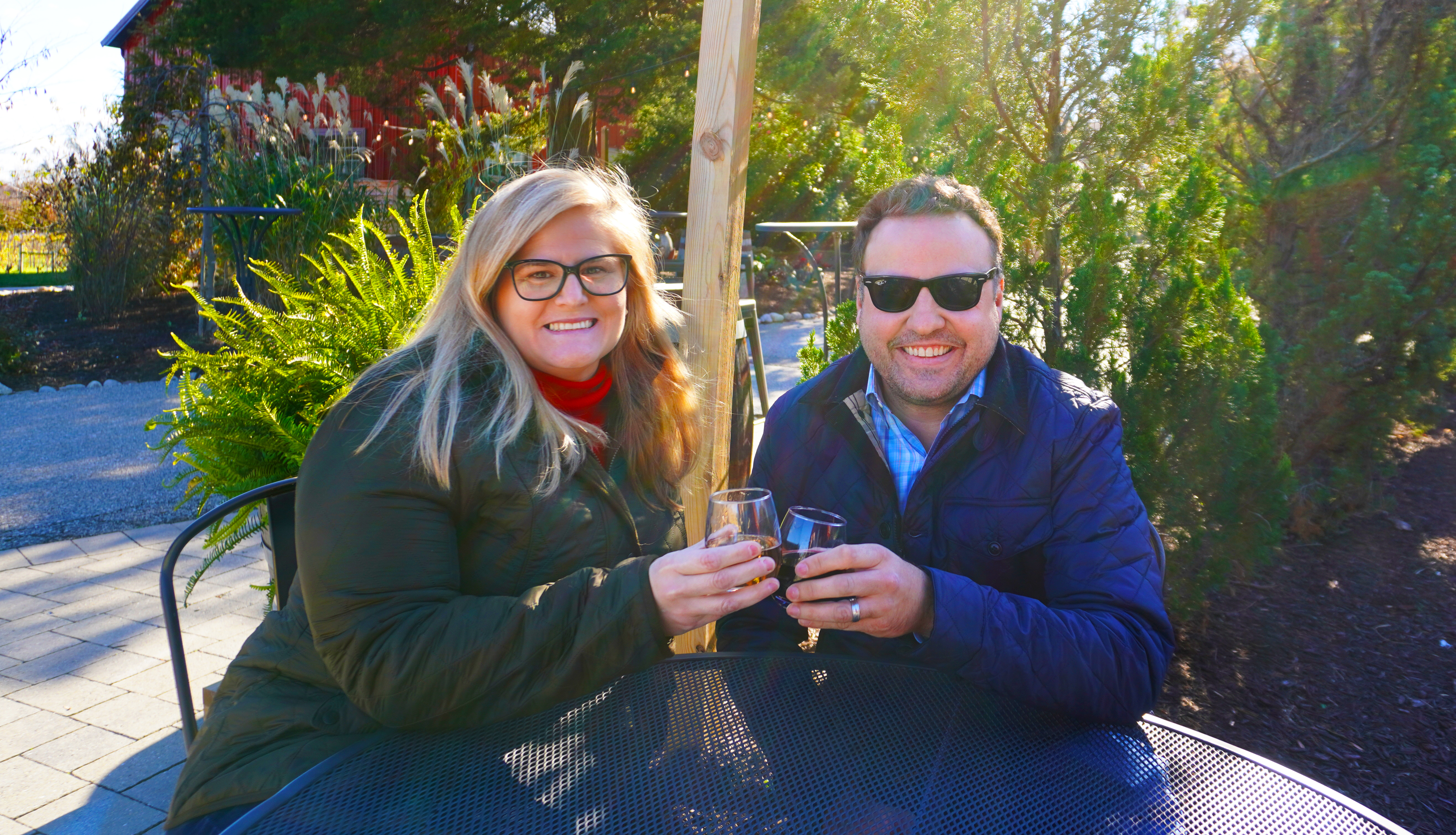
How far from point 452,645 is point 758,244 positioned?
12.9 meters

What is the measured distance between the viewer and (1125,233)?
3.12 metres

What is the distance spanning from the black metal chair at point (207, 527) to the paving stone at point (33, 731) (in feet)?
4.37

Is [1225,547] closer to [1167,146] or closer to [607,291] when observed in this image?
[1167,146]

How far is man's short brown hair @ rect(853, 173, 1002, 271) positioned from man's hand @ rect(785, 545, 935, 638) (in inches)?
35.9

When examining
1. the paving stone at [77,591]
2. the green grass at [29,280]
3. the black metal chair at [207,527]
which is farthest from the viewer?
the green grass at [29,280]

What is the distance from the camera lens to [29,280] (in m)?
15.5

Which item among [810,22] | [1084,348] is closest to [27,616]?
[1084,348]

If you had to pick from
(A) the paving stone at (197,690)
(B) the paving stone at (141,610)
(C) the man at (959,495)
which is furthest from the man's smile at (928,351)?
(B) the paving stone at (141,610)

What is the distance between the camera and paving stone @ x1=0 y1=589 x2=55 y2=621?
12.8 feet

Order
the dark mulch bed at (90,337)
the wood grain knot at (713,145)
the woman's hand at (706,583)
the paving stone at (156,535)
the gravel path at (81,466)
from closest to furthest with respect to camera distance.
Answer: the woman's hand at (706,583) → the wood grain knot at (713,145) → the paving stone at (156,535) → the gravel path at (81,466) → the dark mulch bed at (90,337)

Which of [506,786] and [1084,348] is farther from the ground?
→ [1084,348]

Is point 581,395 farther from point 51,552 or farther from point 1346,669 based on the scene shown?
point 51,552

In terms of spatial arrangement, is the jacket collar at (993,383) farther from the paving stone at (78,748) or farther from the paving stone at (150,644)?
the paving stone at (150,644)

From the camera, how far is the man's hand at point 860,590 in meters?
1.52
